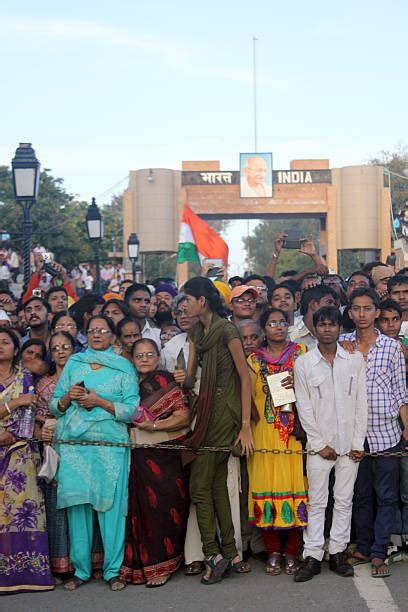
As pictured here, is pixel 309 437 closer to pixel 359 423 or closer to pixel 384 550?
pixel 359 423

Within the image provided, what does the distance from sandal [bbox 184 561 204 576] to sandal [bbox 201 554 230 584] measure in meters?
0.17

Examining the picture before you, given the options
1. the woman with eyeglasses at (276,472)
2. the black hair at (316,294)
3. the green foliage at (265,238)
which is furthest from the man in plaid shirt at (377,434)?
the green foliage at (265,238)

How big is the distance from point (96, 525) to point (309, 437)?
5.22 ft

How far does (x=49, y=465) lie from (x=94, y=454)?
30 cm

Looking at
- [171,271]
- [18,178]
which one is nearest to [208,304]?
[18,178]

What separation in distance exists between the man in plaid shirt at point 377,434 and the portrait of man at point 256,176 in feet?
125

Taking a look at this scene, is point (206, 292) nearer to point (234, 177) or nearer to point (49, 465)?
point (49, 465)

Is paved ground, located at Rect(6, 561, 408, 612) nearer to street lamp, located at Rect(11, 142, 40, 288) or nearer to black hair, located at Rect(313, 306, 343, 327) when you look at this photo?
black hair, located at Rect(313, 306, 343, 327)

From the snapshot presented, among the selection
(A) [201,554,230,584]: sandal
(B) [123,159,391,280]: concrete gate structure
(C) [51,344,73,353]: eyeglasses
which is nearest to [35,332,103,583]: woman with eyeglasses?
(C) [51,344,73,353]: eyeglasses

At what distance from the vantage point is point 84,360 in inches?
227

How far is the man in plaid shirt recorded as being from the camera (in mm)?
5805

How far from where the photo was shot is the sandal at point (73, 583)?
552 cm

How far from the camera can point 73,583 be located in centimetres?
556

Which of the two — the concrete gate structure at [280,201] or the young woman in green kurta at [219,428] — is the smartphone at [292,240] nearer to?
the young woman in green kurta at [219,428]
